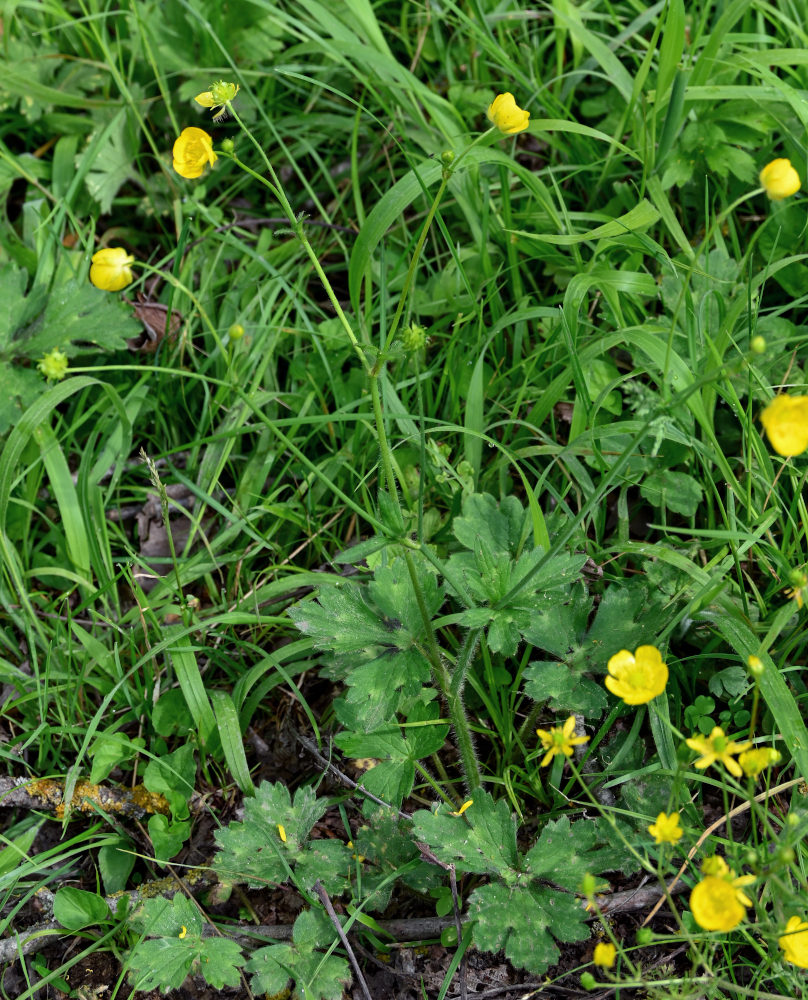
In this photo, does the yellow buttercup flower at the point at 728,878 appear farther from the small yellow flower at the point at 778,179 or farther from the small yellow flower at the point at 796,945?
the small yellow flower at the point at 778,179

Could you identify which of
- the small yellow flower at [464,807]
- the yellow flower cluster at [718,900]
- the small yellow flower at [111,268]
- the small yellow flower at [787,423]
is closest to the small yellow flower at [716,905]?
the yellow flower cluster at [718,900]

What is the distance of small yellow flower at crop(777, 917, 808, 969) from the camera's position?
51.4 inches

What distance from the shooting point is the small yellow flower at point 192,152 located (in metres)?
1.60

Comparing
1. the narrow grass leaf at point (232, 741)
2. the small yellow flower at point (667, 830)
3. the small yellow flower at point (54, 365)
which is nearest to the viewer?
the small yellow flower at point (667, 830)

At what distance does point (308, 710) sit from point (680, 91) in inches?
61.5

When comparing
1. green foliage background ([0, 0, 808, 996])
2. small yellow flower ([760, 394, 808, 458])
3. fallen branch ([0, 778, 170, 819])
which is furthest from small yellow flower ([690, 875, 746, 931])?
fallen branch ([0, 778, 170, 819])

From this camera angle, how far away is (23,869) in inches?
70.9

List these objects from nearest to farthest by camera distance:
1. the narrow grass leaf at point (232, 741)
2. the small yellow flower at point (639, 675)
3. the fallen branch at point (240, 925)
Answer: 1. the small yellow flower at point (639, 675)
2. the fallen branch at point (240, 925)
3. the narrow grass leaf at point (232, 741)

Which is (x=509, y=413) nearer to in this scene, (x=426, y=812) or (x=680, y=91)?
(x=680, y=91)

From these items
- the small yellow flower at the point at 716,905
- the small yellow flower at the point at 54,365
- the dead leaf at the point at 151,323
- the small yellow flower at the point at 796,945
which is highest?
the small yellow flower at the point at 54,365

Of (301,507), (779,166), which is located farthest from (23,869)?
(779,166)

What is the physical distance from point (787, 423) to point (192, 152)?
115cm

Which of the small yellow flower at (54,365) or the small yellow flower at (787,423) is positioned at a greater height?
the small yellow flower at (787,423)

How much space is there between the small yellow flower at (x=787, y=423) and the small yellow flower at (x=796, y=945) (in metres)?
0.71
